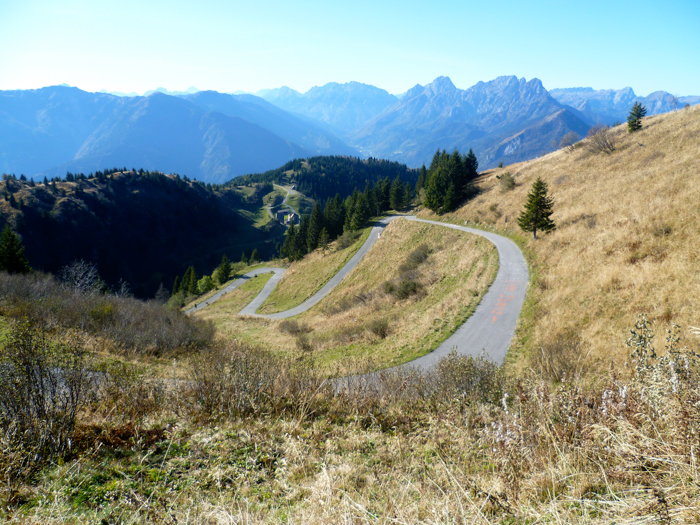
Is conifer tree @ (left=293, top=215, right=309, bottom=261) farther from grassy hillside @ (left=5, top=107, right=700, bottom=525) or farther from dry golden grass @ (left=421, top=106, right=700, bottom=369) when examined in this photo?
grassy hillside @ (left=5, top=107, right=700, bottom=525)

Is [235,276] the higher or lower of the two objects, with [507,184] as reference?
lower

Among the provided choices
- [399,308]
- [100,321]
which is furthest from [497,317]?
[100,321]

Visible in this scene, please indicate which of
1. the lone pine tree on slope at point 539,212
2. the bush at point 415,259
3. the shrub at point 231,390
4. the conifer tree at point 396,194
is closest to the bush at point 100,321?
the shrub at point 231,390

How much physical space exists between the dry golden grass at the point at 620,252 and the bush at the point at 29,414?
980cm

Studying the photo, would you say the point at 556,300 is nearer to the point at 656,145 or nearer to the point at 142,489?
the point at 142,489

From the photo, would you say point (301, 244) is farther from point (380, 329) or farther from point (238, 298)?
point (380, 329)

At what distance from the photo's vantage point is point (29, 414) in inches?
135

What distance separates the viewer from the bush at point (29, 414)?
116 inches

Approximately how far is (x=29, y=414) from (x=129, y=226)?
151 m

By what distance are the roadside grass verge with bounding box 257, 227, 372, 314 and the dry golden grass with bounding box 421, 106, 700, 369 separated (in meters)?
22.8

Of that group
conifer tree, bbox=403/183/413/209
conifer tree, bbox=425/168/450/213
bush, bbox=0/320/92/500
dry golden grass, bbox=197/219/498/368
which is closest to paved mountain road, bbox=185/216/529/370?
dry golden grass, bbox=197/219/498/368

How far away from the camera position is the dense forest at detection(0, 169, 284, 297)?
102688 millimetres

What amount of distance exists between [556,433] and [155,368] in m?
10.5

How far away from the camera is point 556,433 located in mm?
2982
